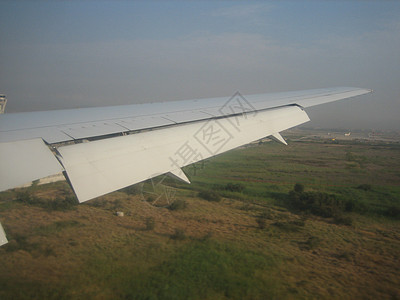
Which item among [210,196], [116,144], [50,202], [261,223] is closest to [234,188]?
[210,196]

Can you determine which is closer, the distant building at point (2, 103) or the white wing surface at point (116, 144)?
the white wing surface at point (116, 144)

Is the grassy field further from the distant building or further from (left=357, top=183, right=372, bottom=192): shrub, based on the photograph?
the distant building

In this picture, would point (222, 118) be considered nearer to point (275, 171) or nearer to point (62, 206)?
point (62, 206)

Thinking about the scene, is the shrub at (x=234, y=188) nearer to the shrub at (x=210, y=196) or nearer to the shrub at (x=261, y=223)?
the shrub at (x=210, y=196)

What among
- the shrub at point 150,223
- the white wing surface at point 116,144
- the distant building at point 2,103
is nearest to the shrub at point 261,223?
the shrub at point 150,223

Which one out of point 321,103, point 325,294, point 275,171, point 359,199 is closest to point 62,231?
point 325,294

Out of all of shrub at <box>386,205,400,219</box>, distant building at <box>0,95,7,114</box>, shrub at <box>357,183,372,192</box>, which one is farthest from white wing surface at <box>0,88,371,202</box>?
shrub at <box>357,183,372,192</box>

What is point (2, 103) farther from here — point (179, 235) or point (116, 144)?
point (179, 235)
